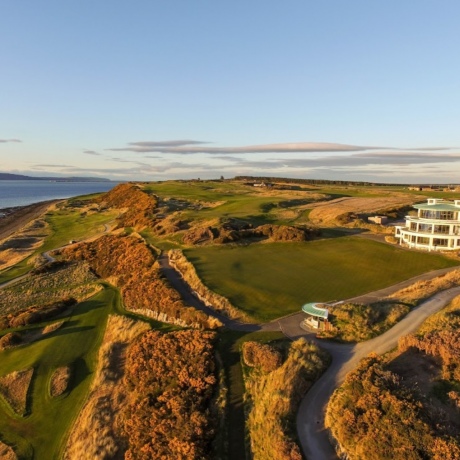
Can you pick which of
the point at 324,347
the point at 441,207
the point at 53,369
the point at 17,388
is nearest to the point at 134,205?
the point at 441,207

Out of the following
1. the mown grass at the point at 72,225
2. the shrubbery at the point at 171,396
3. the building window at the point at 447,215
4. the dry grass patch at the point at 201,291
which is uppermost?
the building window at the point at 447,215

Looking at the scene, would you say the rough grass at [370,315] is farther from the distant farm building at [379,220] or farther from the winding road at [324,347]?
the distant farm building at [379,220]

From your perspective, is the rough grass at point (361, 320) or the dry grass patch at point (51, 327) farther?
the dry grass patch at point (51, 327)

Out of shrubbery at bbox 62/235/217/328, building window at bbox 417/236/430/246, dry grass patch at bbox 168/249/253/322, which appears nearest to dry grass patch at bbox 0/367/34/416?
shrubbery at bbox 62/235/217/328

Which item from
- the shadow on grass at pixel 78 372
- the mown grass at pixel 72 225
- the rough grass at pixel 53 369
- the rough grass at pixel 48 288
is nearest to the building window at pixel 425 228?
the rough grass at pixel 53 369

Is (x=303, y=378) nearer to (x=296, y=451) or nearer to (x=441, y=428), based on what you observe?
(x=296, y=451)

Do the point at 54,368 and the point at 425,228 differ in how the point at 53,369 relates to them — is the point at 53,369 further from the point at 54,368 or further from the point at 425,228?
the point at 425,228

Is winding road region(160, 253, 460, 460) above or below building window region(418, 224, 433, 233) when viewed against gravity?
below

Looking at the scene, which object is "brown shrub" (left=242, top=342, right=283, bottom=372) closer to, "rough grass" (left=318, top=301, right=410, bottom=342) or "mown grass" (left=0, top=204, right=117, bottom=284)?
"rough grass" (left=318, top=301, right=410, bottom=342)
